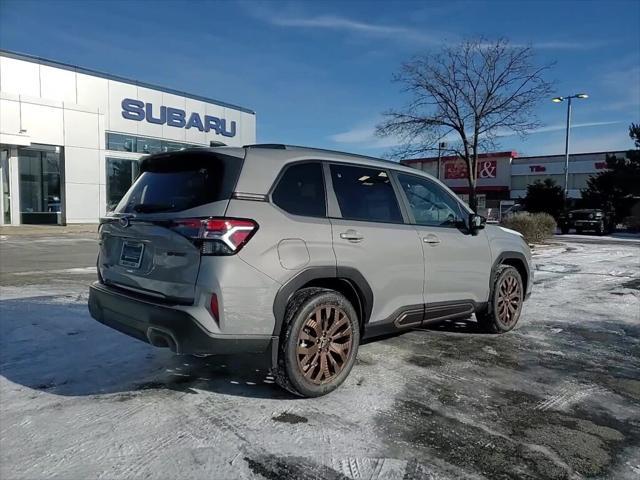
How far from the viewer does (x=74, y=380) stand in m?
4.09

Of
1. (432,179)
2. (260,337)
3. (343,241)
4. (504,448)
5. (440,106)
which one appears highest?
(440,106)

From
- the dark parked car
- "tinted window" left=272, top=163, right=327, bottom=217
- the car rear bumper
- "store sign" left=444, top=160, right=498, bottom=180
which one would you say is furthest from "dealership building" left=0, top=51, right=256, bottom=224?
"store sign" left=444, top=160, right=498, bottom=180

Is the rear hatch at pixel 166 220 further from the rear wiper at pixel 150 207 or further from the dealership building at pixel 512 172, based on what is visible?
the dealership building at pixel 512 172

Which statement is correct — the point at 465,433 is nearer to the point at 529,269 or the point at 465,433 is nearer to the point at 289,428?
the point at 289,428

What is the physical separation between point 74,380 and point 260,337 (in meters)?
1.78

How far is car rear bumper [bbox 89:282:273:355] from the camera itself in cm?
327

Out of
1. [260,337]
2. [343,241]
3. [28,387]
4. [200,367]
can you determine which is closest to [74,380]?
[28,387]

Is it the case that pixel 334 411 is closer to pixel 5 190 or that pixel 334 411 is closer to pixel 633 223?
pixel 5 190

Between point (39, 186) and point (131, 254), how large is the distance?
80.9 ft

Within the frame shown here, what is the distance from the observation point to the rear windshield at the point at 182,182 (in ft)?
11.4

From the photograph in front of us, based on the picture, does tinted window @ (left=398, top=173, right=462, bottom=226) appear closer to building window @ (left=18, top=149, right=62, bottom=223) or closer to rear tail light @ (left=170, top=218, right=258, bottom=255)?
rear tail light @ (left=170, top=218, right=258, bottom=255)

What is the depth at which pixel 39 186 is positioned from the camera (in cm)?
2489

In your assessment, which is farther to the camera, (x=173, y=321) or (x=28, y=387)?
(x=28, y=387)

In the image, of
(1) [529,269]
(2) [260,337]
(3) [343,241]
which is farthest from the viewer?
(1) [529,269]
